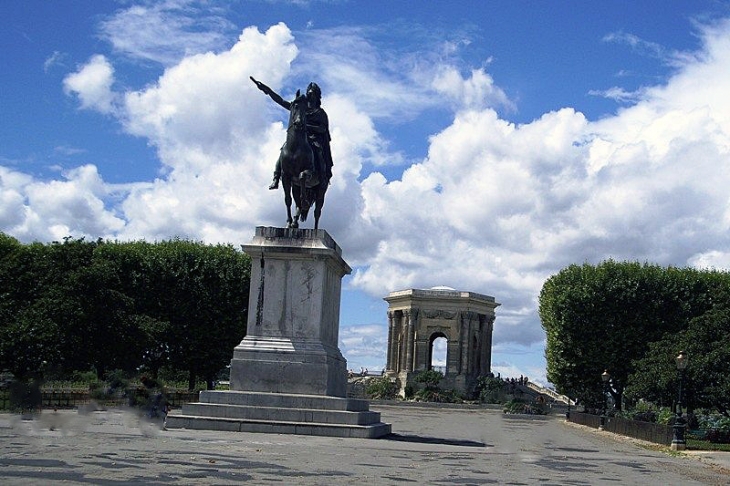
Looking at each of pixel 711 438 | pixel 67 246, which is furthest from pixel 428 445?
pixel 67 246

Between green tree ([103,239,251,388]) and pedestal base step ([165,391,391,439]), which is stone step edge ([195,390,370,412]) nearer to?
pedestal base step ([165,391,391,439])

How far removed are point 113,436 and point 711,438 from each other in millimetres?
25242

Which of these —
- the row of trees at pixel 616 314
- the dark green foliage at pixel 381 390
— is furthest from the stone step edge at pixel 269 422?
the dark green foliage at pixel 381 390

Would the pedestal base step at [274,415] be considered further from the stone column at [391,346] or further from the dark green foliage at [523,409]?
the stone column at [391,346]

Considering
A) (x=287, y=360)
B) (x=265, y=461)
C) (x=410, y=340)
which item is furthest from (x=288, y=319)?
(x=410, y=340)

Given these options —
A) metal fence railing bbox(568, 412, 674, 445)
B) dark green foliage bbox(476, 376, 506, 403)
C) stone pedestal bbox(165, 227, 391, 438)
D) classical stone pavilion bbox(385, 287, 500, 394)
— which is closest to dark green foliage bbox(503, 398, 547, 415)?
dark green foliage bbox(476, 376, 506, 403)

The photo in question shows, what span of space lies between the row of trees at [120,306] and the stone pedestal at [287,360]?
1986 cm

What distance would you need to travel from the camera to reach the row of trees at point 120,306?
44.1 metres

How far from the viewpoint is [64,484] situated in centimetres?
1152

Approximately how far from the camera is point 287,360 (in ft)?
73.3

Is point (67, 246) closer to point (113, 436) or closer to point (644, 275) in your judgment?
point (113, 436)

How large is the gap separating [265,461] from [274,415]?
5.97 meters

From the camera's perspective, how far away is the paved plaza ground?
13234 millimetres

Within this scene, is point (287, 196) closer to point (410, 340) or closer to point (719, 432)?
point (719, 432)
